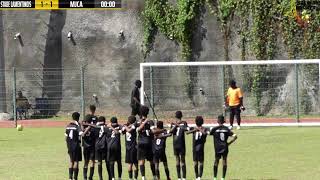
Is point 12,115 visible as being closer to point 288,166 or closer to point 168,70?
point 168,70

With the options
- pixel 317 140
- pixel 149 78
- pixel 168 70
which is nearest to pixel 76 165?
pixel 317 140

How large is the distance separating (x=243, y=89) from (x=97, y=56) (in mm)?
7132

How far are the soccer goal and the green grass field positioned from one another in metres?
5.82

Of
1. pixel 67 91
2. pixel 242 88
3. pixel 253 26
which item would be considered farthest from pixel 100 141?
pixel 67 91

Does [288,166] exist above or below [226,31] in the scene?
below

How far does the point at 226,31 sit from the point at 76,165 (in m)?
20.0

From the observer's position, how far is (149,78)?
3294 centimetres

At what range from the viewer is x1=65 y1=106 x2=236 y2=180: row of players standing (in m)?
16.3

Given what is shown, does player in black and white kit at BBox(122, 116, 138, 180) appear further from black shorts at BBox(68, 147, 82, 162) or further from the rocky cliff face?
the rocky cliff face

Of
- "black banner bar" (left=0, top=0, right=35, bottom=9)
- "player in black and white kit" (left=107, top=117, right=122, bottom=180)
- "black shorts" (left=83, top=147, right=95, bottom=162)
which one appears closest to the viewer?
"player in black and white kit" (left=107, top=117, right=122, bottom=180)

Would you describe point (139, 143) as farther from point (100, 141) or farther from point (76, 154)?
point (76, 154)

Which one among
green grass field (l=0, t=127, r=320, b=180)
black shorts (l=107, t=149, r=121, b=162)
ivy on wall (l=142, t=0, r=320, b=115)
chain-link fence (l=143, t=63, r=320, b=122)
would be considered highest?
ivy on wall (l=142, t=0, r=320, b=115)

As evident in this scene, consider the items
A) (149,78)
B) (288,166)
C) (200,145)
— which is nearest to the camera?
(200,145)

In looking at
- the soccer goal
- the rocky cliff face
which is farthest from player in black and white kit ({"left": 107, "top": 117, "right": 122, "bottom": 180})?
the rocky cliff face
